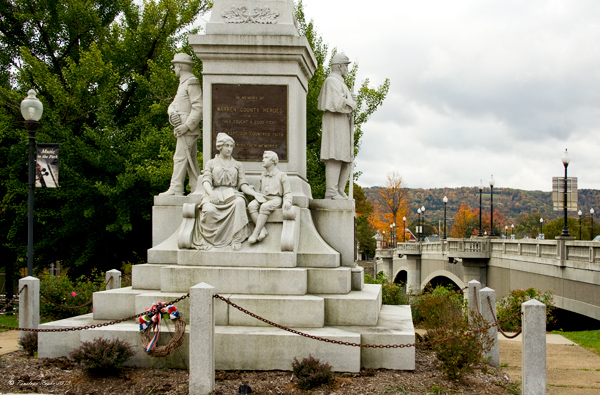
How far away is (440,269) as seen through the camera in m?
50.9

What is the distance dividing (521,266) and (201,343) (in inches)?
1066

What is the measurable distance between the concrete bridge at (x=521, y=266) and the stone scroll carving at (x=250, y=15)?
12626 millimetres

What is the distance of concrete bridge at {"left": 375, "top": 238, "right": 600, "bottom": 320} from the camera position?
2302 cm

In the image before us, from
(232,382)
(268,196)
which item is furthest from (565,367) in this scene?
(232,382)

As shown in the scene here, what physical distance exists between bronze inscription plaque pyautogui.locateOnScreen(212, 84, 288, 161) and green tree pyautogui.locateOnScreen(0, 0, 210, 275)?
8703 mm

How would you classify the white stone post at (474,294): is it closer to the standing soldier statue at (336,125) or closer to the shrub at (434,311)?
the shrub at (434,311)

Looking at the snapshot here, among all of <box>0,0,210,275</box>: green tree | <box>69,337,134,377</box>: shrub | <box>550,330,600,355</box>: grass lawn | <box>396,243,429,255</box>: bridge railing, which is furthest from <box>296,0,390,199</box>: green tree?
<box>396,243,429,255</box>: bridge railing

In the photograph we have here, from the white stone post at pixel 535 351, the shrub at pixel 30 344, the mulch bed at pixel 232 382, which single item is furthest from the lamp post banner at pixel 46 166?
the white stone post at pixel 535 351

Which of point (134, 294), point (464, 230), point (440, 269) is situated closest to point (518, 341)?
point (134, 294)

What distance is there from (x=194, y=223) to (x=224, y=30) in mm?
3495

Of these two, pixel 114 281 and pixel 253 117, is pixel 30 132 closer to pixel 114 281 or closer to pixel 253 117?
pixel 114 281

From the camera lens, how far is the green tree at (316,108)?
76.7 ft

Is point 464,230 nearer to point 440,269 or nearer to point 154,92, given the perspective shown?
point 440,269

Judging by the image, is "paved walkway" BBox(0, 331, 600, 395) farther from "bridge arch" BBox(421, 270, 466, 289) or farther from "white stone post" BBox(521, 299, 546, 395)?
"bridge arch" BBox(421, 270, 466, 289)
